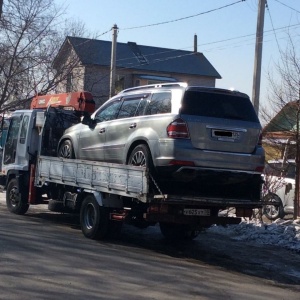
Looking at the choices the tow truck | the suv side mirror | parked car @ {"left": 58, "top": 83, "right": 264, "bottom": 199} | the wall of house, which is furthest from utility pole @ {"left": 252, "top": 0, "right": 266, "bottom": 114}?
the wall of house

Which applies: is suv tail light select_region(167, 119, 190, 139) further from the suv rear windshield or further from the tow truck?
the tow truck

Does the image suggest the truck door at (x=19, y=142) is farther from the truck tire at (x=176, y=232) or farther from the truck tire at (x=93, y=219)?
the truck tire at (x=176, y=232)

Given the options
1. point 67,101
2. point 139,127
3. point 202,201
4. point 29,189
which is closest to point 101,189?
point 139,127

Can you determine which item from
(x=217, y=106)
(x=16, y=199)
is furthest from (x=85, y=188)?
(x=16, y=199)

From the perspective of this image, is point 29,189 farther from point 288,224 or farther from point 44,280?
point 44,280

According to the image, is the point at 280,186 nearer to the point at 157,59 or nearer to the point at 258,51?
the point at 258,51

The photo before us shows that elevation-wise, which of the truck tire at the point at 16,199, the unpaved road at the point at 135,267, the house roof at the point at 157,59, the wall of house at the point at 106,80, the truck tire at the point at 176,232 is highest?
the house roof at the point at 157,59

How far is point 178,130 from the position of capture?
1105 cm

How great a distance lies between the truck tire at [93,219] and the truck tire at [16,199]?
3219 millimetres

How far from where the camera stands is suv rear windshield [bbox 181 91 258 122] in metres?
11.4

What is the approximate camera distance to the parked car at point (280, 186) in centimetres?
1697

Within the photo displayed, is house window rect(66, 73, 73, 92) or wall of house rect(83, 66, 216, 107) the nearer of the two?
house window rect(66, 73, 73, 92)

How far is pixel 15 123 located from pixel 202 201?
7368 mm

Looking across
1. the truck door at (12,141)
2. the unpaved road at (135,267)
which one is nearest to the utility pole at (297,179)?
the unpaved road at (135,267)
